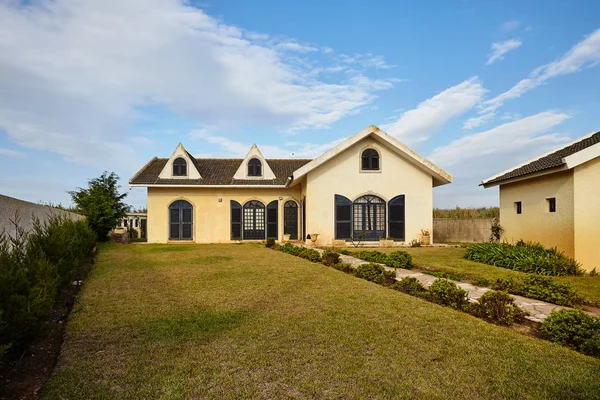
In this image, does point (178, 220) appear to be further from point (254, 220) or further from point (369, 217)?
point (369, 217)

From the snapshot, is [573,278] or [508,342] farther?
[573,278]

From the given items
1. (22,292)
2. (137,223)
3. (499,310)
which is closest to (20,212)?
(22,292)

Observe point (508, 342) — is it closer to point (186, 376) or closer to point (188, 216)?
point (186, 376)

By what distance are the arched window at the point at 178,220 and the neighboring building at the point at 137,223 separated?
824 cm

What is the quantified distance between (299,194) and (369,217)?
4.86 m

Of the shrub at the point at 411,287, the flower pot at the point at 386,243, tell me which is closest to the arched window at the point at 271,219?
the flower pot at the point at 386,243

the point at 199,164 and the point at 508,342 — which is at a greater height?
the point at 199,164

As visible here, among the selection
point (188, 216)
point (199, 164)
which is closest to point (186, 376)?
point (188, 216)

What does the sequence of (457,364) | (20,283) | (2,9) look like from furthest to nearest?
(2,9), (20,283), (457,364)

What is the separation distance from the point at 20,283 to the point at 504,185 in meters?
16.4

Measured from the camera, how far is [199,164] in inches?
904

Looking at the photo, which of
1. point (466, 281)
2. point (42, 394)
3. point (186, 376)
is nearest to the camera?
point (42, 394)

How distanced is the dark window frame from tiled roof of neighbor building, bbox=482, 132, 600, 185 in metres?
5.29

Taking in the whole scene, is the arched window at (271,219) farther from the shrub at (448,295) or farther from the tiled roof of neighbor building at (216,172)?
the shrub at (448,295)
